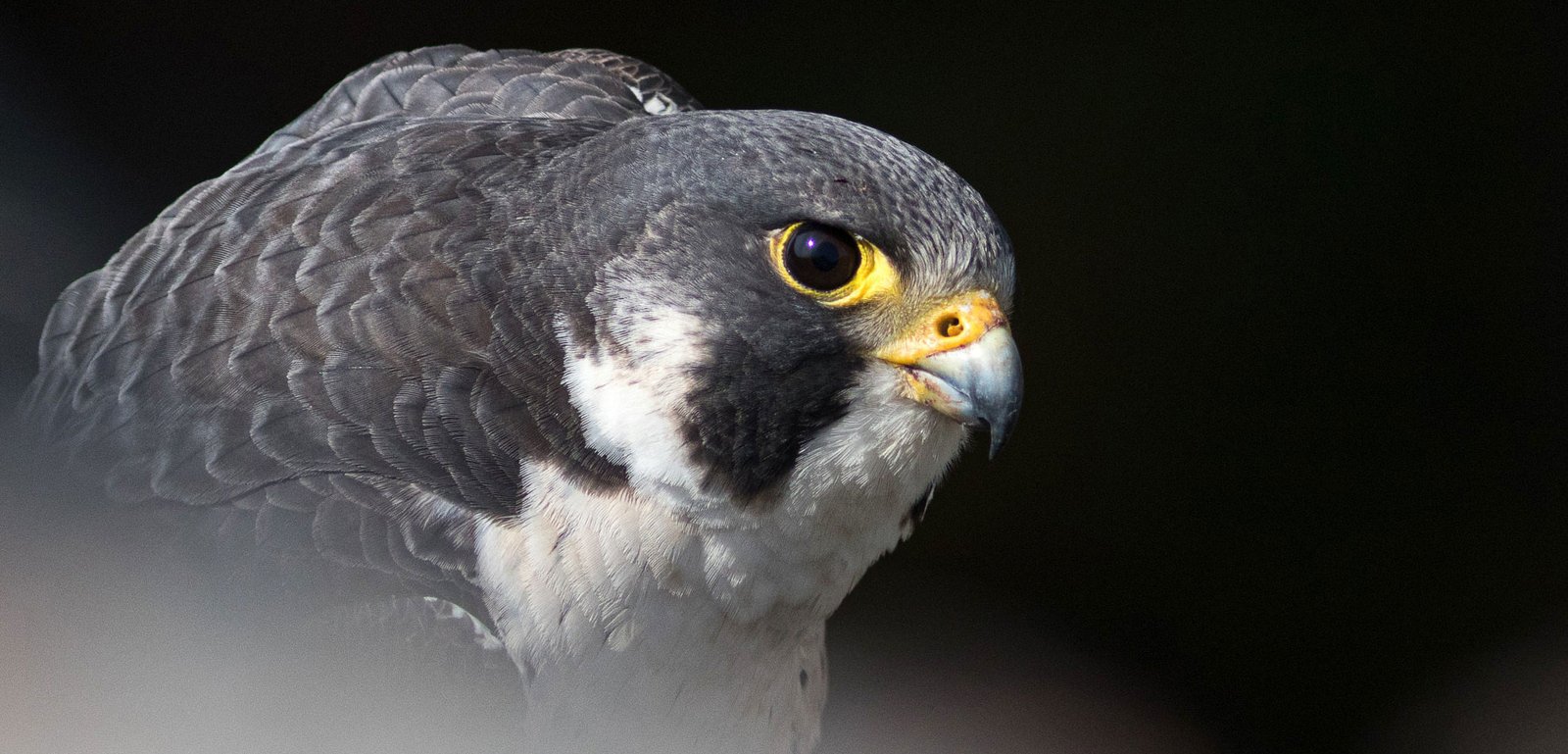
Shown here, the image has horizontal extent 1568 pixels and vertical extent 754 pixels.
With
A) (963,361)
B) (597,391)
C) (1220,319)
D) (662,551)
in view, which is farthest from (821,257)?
(1220,319)

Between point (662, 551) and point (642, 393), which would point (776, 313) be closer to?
point (642, 393)

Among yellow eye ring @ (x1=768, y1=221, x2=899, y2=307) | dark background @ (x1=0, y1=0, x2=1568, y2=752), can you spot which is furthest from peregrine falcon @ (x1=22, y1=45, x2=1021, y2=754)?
dark background @ (x1=0, y1=0, x2=1568, y2=752)

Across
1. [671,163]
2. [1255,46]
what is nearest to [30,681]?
[671,163]

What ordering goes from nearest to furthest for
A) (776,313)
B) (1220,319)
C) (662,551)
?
(776,313)
(662,551)
(1220,319)

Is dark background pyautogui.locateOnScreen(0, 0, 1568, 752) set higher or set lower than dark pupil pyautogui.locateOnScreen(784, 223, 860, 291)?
lower

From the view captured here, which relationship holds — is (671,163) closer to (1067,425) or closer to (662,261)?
(662,261)

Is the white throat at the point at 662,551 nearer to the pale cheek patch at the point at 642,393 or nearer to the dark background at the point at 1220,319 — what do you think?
the pale cheek patch at the point at 642,393

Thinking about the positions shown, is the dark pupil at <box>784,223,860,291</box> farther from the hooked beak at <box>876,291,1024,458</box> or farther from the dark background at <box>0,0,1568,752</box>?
the dark background at <box>0,0,1568,752</box>
